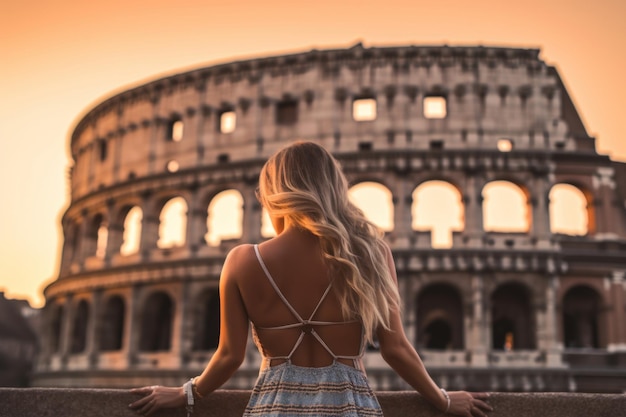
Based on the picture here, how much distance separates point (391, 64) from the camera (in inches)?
974

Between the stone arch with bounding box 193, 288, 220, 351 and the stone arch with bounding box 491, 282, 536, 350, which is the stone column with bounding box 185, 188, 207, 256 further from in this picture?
the stone arch with bounding box 491, 282, 536, 350

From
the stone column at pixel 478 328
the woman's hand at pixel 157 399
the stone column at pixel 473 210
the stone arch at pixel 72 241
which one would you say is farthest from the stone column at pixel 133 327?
the woman's hand at pixel 157 399

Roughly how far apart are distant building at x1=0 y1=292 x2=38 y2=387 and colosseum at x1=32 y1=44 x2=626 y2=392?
46.9ft

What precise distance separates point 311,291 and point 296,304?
75mm

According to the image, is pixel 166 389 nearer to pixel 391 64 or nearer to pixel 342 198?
pixel 342 198

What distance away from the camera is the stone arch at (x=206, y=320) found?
24047mm

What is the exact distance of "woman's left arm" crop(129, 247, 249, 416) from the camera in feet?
8.38

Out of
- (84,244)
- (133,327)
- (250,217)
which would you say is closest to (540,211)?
(250,217)

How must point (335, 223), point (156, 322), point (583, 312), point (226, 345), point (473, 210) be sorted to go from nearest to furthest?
point (335, 223) < point (226, 345) < point (473, 210) < point (583, 312) < point (156, 322)

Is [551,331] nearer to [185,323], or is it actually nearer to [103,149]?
[185,323]

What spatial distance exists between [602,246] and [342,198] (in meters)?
22.4

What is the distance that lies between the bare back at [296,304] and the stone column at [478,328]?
19894mm

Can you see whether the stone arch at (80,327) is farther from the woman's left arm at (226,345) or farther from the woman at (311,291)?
the woman at (311,291)

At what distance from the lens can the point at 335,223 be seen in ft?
8.13
